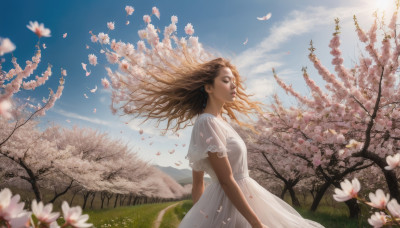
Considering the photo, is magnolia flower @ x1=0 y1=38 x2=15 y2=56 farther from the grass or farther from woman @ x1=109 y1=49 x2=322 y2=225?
the grass

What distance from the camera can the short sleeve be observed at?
238 centimetres

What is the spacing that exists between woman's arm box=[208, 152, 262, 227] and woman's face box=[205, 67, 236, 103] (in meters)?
0.85

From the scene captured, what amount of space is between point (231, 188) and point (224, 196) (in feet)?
0.80

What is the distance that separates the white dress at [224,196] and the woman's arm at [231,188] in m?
0.06

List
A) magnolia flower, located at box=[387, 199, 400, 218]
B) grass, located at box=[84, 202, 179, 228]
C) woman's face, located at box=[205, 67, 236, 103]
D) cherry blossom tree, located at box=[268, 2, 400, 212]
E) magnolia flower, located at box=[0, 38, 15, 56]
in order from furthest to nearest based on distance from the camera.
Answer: grass, located at box=[84, 202, 179, 228]
cherry blossom tree, located at box=[268, 2, 400, 212]
woman's face, located at box=[205, 67, 236, 103]
magnolia flower, located at box=[387, 199, 400, 218]
magnolia flower, located at box=[0, 38, 15, 56]

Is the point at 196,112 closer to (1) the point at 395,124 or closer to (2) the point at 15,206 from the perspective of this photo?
(2) the point at 15,206

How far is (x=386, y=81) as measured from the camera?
16.9 feet

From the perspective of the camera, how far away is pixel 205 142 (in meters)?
2.48

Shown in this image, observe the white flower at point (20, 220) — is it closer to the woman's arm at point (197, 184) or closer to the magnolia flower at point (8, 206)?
the magnolia flower at point (8, 206)

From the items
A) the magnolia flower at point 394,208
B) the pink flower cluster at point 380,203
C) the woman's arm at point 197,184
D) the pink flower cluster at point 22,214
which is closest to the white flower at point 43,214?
the pink flower cluster at point 22,214

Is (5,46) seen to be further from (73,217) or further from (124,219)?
(124,219)

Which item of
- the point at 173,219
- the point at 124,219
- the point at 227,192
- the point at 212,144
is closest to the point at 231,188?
the point at 227,192

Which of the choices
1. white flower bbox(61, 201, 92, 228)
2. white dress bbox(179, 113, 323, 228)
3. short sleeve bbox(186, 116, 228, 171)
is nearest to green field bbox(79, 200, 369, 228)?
white dress bbox(179, 113, 323, 228)

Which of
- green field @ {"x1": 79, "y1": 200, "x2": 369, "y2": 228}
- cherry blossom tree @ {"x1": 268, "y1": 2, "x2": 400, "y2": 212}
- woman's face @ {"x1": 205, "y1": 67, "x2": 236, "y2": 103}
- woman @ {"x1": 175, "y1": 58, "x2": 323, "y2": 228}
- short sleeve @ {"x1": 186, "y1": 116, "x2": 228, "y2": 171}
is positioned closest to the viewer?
woman @ {"x1": 175, "y1": 58, "x2": 323, "y2": 228}
